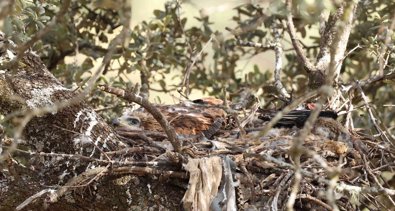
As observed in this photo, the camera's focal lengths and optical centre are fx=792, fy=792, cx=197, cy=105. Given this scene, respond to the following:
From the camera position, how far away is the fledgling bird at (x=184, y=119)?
3.85m

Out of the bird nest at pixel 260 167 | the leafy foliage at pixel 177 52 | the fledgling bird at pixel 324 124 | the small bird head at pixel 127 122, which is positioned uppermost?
the leafy foliage at pixel 177 52

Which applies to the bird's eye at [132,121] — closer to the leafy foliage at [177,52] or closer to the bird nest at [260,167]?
the bird nest at [260,167]

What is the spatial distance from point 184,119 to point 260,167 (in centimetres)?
86

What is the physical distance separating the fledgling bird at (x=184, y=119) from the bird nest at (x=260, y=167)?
19 cm

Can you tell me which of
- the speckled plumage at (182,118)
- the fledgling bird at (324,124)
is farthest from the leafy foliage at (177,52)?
the fledgling bird at (324,124)

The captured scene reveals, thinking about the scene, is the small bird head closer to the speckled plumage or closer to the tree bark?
the speckled plumage

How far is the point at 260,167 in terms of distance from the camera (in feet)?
10.4

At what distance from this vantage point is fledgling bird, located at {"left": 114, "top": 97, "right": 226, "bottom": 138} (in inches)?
151

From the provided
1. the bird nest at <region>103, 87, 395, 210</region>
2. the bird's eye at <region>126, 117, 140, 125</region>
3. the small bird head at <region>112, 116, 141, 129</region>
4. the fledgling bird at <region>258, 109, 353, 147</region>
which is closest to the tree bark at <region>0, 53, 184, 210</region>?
the bird nest at <region>103, 87, 395, 210</region>

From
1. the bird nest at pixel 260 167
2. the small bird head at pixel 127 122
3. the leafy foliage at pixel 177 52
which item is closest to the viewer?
the bird nest at pixel 260 167

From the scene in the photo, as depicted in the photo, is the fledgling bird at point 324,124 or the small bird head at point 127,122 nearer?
the fledgling bird at point 324,124

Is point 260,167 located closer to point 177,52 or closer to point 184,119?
point 184,119

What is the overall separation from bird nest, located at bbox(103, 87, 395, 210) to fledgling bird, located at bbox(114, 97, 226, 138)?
0.62 feet

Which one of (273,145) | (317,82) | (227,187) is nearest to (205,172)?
(227,187)
